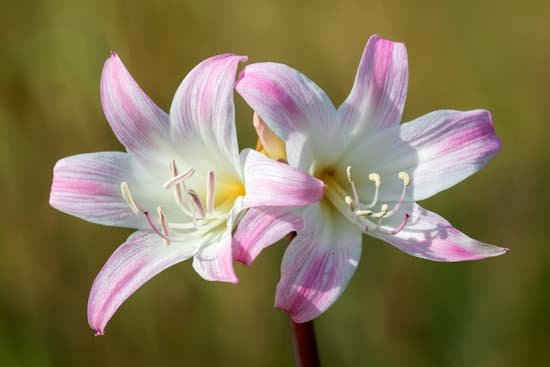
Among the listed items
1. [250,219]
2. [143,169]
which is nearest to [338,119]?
[250,219]

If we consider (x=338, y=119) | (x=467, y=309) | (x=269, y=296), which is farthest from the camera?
(x=269, y=296)

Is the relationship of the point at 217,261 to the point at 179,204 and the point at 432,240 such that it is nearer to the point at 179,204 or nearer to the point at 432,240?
the point at 179,204

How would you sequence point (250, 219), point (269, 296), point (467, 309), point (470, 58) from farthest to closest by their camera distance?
1. point (470, 58)
2. point (269, 296)
3. point (467, 309)
4. point (250, 219)

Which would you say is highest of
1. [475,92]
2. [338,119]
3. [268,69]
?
[268,69]

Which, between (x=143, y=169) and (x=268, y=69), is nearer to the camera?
(x=268, y=69)

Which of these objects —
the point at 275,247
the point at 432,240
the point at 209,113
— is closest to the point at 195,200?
the point at 209,113

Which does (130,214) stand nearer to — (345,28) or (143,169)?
(143,169)

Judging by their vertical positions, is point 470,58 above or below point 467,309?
above

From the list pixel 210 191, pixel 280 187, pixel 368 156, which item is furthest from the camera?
pixel 368 156
